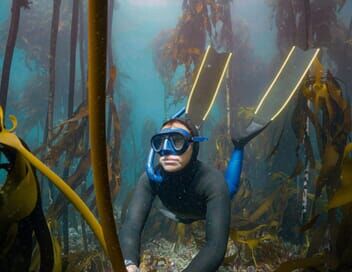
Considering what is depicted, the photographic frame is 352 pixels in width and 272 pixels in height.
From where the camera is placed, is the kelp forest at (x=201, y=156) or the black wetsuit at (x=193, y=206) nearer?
the kelp forest at (x=201, y=156)

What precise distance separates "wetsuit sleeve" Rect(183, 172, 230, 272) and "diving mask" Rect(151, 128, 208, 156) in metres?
0.45

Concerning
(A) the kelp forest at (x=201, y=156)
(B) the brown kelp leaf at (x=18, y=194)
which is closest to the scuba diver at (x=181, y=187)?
(A) the kelp forest at (x=201, y=156)

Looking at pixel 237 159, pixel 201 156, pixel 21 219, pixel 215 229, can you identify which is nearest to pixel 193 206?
pixel 215 229

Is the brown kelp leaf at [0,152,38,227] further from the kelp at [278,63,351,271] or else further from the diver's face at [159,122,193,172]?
the diver's face at [159,122,193,172]

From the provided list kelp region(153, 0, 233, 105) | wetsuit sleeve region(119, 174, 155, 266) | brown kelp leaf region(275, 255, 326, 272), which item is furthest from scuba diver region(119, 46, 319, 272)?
kelp region(153, 0, 233, 105)

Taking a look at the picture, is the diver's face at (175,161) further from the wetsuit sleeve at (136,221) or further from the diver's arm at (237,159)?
the diver's arm at (237,159)

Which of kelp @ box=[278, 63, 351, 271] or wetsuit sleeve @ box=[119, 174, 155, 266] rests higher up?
kelp @ box=[278, 63, 351, 271]

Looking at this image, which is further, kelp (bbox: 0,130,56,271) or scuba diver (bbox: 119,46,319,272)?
scuba diver (bbox: 119,46,319,272)

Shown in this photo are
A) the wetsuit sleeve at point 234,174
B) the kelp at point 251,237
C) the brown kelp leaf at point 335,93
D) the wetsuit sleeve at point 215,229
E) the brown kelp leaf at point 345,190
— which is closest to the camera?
the brown kelp leaf at point 345,190

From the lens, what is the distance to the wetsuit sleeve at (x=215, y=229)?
95.9 inches

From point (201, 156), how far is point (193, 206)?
465 inches

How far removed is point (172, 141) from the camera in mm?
3615

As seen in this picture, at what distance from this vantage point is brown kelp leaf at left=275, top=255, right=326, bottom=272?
1724 millimetres

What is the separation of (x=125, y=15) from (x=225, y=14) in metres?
22.0
